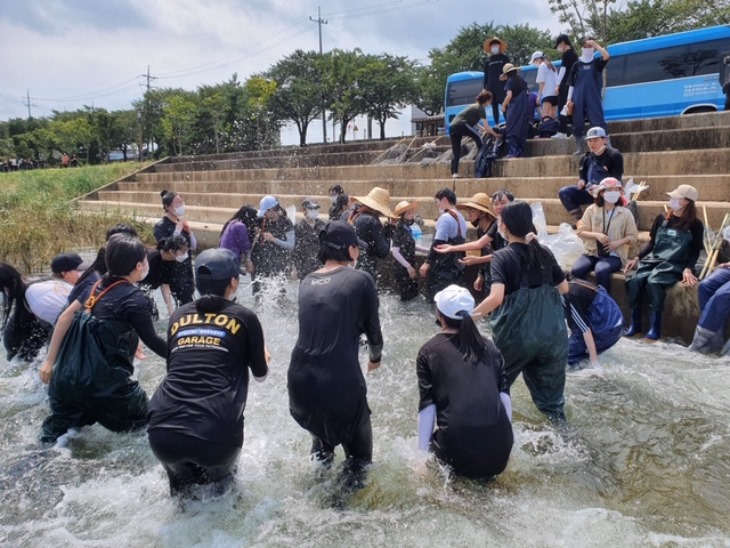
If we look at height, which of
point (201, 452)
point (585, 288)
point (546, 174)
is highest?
point (546, 174)

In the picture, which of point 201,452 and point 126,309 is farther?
point 126,309

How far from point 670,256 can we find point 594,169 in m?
1.77

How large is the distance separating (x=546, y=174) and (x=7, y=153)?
195 ft

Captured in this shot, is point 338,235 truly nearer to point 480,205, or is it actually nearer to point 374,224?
point 374,224

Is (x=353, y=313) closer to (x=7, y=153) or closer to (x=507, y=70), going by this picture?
(x=507, y=70)

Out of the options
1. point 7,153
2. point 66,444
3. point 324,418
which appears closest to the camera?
point 324,418

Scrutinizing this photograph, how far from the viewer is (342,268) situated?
10.5ft

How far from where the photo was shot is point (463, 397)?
310 centimetres

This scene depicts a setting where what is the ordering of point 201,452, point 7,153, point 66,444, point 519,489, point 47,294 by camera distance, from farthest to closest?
point 7,153
point 47,294
point 66,444
point 519,489
point 201,452

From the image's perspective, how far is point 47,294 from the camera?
4.75 m

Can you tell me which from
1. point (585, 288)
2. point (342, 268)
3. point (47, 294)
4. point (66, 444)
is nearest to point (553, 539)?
point (342, 268)

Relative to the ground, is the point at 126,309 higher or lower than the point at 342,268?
lower

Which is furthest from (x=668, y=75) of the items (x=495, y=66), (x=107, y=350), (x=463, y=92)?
(x=107, y=350)

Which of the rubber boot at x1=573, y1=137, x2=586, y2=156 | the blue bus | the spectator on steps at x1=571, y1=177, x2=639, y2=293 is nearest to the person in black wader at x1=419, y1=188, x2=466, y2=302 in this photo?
the spectator on steps at x1=571, y1=177, x2=639, y2=293
